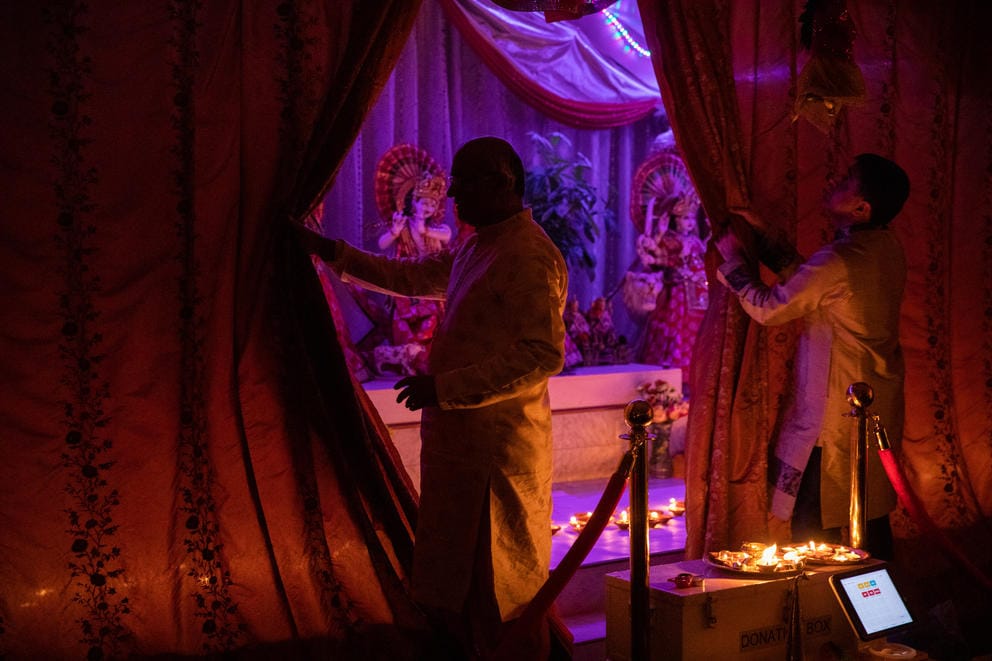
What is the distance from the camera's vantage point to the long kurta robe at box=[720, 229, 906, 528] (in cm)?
331

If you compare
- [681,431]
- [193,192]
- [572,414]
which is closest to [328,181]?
[193,192]

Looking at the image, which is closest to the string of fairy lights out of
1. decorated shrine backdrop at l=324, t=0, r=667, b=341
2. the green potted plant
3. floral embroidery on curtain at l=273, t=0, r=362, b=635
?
decorated shrine backdrop at l=324, t=0, r=667, b=341

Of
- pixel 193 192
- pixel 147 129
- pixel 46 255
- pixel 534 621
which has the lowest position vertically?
pixel 534 621

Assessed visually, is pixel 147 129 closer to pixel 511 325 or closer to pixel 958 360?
pixel 511 325

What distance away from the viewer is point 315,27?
10.2 feet

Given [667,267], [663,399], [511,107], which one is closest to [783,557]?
[663,399]

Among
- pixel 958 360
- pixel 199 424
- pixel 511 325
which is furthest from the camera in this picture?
pixel 958 360

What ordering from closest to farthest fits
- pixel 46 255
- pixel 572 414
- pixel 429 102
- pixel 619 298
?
pixel 46 255, pixel 572 414, pixel 429 102, pixel 619 298

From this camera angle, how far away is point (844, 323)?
337 centimetres

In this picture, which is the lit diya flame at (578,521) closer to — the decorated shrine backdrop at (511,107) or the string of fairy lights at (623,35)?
the decorated shrine backdrop at (511,107)

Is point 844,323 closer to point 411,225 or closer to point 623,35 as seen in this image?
point 411,225

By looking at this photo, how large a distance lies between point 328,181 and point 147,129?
0.58 m

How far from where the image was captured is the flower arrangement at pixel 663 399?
5343 millimetres

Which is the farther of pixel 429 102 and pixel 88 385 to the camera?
pixel 429 102
